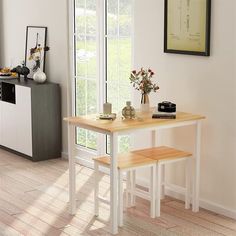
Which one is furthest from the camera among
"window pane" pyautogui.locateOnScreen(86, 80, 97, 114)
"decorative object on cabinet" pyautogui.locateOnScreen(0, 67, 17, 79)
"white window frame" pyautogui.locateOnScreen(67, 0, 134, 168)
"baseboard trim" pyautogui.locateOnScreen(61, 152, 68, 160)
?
"decorative object on cabinet" pyautogui.locateOnScreen(0, 67, 17, 79)

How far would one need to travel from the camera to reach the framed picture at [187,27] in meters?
4.54

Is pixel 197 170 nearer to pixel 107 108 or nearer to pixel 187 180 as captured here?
pixel 187 180

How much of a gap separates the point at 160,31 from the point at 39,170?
6.58ft

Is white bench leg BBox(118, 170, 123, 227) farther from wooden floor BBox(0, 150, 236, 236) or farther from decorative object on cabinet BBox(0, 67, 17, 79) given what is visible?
decorative object on cabinet BBox(0, 67, 17, 79)

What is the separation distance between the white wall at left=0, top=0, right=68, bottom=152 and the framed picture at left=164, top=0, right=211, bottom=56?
164cm

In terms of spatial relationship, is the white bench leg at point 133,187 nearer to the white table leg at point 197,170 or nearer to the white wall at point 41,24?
the white table leg at point 197,170

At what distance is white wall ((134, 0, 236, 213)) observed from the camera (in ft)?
14.5

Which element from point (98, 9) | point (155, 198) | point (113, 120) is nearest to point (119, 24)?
point (98, 9)

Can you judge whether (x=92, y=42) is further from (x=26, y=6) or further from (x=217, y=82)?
(x=217, y=82)

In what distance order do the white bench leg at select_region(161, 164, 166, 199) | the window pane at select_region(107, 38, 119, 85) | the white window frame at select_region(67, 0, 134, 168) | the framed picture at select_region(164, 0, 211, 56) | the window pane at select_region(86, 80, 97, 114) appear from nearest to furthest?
1. the framed picture at select_region(164, 0, 211, 56)
2. the white bench leg at select_region(161, 164, 166, 199)
3. the window pane at select_region(107, 38, 119, 85)
4. the white window frame at select_region(67, 0, 134, 168)
5. the window pane at select_region(86, 80, 97, 114)

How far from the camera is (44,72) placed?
21.5ft

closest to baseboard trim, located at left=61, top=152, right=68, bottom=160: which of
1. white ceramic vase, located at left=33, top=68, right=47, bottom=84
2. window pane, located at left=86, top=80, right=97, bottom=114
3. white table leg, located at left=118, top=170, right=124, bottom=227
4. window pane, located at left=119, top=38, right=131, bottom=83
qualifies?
window pane, located at left=86, top=80, right=97, bottom=114

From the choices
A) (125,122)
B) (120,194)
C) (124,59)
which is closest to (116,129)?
(125,122)

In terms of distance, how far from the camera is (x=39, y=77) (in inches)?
248
